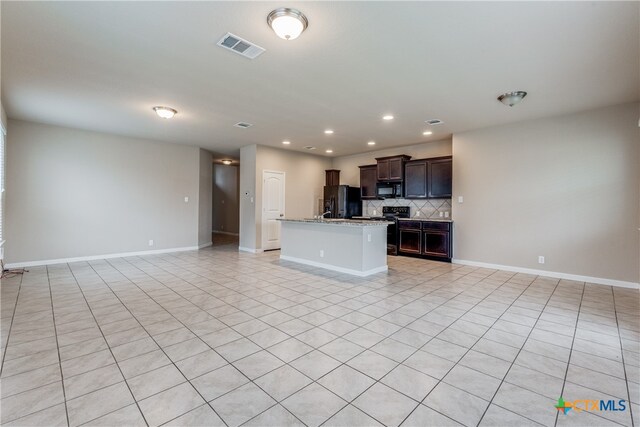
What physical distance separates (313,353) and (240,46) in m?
2.84

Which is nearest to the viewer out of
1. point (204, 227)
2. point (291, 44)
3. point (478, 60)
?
point (291, 44)

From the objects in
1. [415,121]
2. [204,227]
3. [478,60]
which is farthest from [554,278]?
[204,227]

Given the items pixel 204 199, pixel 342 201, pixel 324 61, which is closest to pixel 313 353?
pixel 324 61

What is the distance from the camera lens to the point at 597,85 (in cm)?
365

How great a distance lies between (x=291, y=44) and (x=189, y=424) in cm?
300

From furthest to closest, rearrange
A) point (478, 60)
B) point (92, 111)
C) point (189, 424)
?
point (92, 111)
point (478, 60)
point (189, 424)

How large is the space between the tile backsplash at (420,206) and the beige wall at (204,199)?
15.1 ft

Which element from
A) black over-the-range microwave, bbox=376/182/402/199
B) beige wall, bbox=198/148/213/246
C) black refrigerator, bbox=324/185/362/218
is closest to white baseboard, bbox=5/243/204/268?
beige wall, bbox=198/148/213/246

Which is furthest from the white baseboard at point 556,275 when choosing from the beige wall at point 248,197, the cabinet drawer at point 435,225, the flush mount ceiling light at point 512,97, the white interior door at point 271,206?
the beige wall at point 248,197

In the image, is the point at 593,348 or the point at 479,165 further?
the point at 479,165

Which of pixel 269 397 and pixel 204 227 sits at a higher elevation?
pixel 204 227

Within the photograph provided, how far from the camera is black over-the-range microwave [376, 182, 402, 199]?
739 centimetres

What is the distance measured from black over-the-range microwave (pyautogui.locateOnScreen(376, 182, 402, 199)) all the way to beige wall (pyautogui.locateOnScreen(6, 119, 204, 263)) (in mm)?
4784

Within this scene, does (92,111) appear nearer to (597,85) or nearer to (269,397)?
(269,397)
